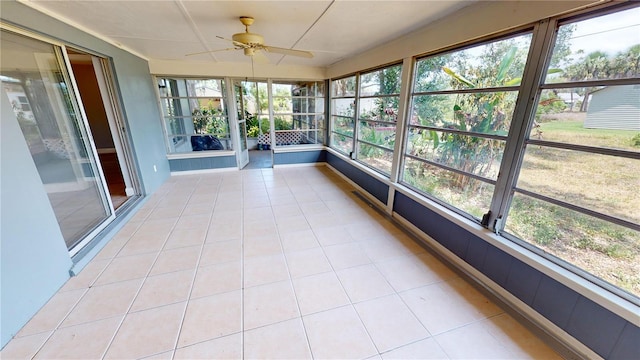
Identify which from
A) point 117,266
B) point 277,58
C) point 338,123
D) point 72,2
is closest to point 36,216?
point 117,266

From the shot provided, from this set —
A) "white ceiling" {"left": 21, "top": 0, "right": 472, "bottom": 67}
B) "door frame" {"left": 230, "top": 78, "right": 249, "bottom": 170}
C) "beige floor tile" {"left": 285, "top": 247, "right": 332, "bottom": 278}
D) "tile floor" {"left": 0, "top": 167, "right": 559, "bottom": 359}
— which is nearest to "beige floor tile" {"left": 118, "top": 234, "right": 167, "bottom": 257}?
"tile floor" {"left": 0, "top": 167, "right": 559, "bottom": 359}

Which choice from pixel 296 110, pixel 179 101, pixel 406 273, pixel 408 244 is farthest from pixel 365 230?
pixel 179 101

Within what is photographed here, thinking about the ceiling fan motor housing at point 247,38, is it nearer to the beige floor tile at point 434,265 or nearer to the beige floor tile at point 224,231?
the beige floor tile at point 224,231

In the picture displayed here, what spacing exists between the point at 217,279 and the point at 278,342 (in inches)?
33.3

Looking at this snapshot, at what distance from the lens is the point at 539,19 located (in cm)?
153

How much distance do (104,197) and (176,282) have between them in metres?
1.75

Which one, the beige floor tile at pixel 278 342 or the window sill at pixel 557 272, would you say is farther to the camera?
the beige floor tile at pixel 278 342

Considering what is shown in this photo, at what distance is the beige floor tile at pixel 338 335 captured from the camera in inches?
57.9

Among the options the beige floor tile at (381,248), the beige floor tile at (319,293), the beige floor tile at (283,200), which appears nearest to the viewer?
the beige floor tile at (319,293)

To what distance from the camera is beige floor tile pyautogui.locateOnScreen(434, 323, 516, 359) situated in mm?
1466

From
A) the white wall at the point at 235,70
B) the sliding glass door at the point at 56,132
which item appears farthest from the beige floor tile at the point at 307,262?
the white wall at the point at 235,70

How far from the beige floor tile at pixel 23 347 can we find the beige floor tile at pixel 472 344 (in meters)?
2.55

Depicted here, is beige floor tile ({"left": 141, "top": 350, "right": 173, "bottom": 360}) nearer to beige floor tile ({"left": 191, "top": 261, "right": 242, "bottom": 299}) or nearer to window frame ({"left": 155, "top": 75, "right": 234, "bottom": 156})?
beige floor tile ({"left": 191, "top": 261, "right": 242, "bottom": 299})

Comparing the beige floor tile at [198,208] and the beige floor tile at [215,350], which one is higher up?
the beige floor tile at [198,208]
